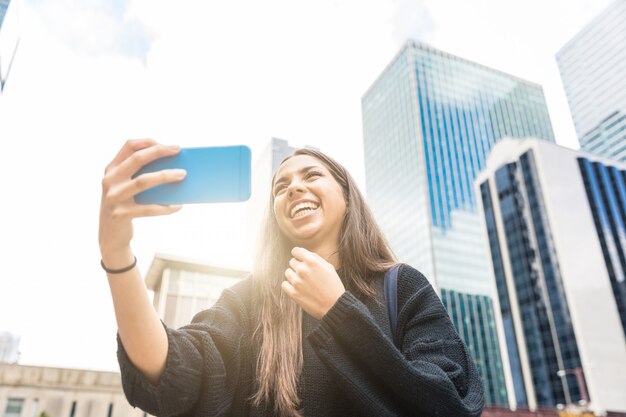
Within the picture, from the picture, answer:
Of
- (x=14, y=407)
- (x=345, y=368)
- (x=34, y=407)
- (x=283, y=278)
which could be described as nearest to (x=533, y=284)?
(x=34, y=407)

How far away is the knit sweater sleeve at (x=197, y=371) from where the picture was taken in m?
1.45

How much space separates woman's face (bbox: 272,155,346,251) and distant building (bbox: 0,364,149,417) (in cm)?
3458

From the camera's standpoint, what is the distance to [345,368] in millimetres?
1458

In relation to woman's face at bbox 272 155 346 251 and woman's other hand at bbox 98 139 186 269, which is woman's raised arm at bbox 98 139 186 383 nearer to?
woman's other hand at bbox 98 139 186 269

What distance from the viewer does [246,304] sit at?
80.5 inches

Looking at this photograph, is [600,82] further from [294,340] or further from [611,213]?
[294,340]

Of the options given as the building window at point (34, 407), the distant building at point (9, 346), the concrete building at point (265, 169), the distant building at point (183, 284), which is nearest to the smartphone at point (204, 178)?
the building window at point (34, 407)

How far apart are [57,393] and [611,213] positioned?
74692 mm

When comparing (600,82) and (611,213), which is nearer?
(611,213)

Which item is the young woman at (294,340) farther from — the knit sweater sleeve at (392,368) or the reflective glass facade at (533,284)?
the reflective glass facade at (533,284)

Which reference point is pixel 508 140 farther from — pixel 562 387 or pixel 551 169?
pixel 562 387

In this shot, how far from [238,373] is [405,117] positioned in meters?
104

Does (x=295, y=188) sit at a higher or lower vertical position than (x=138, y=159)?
higher

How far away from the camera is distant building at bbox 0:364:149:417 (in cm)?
2967
